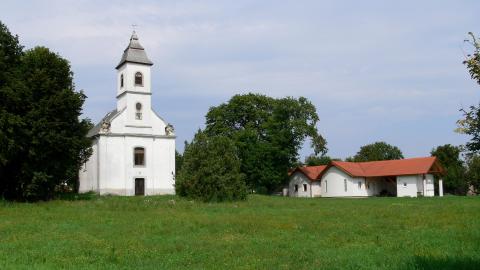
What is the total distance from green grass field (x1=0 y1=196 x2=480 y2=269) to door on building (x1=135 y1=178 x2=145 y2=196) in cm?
3401

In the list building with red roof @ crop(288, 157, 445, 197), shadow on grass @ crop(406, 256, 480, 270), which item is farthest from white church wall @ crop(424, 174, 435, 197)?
shadow on grass @ crop(406, 256, 480, 270)

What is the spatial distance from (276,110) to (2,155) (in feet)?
130

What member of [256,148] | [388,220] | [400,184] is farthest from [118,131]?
[388,220]

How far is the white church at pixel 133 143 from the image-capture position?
55281 mm

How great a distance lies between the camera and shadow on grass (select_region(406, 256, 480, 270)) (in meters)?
10.4

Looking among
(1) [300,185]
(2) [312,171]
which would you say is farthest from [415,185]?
(1) [300,185]

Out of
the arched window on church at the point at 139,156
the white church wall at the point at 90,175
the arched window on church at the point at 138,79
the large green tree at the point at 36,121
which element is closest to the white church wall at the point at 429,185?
the arched window on church at the point at 139,156

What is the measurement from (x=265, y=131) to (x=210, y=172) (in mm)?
29478

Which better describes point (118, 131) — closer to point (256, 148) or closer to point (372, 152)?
point (256, 148)

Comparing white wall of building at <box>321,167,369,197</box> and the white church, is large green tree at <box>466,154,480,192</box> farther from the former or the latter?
the white church

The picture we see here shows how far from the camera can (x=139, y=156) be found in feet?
186

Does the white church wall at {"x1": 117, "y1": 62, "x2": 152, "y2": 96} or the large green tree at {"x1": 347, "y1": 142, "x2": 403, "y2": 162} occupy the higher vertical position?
the white church wall at {"x1": 117, "y1": 62, "x2": 152, "y2": 96}

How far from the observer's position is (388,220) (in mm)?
20938

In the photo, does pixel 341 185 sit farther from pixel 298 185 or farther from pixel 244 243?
pixel 244 243
